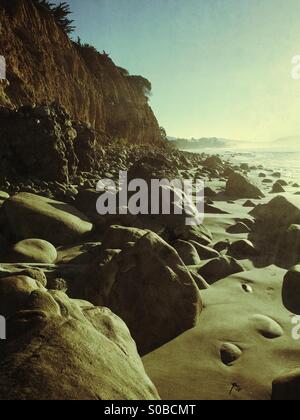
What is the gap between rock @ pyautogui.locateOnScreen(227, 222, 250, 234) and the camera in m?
6.54

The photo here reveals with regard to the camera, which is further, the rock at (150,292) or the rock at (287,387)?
the rock at (150,292)

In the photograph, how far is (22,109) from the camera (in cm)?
896

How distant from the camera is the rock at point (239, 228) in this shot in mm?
6539

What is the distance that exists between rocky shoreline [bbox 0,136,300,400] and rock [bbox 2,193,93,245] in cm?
2

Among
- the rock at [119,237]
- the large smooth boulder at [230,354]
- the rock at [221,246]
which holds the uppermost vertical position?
the rock at [119,237]

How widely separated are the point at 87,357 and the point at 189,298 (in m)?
1.53

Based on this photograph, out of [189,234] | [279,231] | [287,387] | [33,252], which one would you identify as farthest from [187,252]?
[287,387]

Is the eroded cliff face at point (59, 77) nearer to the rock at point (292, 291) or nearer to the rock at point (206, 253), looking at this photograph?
the rock at point (206, 253)

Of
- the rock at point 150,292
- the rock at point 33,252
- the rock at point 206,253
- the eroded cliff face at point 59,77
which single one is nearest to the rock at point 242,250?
the rock at point 206,253

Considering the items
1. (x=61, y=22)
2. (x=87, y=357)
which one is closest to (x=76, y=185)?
(x=87, y=357)

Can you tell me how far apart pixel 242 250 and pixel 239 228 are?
147 centimetres

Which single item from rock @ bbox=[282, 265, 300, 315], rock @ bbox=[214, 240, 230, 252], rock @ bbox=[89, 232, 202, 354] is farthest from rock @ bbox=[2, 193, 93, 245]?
rock @ bbox=[282, 265, 300, 315]

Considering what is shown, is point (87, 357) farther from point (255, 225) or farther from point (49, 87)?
point (49, 87)

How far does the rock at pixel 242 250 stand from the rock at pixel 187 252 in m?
0.69
